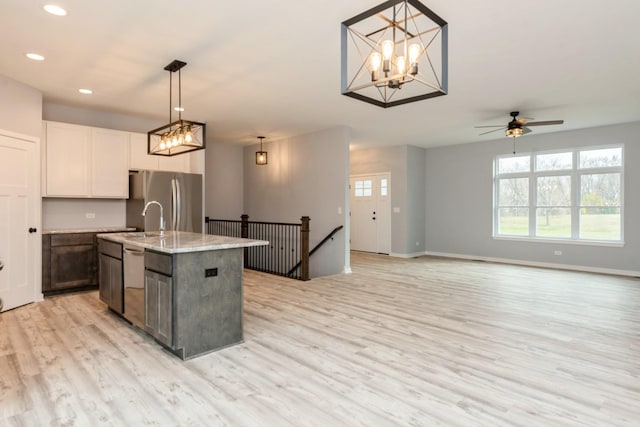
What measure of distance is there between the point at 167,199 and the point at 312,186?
2938 mm

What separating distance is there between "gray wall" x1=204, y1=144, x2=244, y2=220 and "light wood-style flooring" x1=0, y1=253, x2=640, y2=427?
13.3 feet

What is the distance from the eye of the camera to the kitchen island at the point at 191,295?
298 cm

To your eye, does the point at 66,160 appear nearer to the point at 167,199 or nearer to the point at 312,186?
the point at 167,199

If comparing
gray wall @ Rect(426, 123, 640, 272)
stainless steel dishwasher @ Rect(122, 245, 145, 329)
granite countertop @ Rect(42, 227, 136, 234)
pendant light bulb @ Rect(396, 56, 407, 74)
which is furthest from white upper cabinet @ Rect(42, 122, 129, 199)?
gray wall @ Rect(426, 123, 640, 272)

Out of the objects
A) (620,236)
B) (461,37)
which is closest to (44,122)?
(461,37)

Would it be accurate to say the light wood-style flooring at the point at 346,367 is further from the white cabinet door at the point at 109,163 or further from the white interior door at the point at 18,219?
the white cabinet door at the point at 109,163

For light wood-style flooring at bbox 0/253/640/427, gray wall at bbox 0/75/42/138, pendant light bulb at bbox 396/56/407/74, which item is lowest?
light wood-style flooring at bbox 0/253/640/427

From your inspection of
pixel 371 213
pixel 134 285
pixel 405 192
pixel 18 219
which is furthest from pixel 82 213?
pixel 405 192

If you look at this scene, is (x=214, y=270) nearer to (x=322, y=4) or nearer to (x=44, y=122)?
(x=322, y=4)

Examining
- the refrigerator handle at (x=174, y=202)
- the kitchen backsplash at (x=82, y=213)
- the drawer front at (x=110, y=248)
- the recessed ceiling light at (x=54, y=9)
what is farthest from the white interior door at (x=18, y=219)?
the recessed ceiling light at (x=54, y=9)

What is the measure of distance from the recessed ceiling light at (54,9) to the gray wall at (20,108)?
6.76 feet

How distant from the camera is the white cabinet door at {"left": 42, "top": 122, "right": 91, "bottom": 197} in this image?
16.7 ft

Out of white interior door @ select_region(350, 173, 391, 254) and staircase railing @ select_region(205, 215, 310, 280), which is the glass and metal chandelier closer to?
staircase railing @ select_region(205, 215, 310, 280)

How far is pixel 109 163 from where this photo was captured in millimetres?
5641
